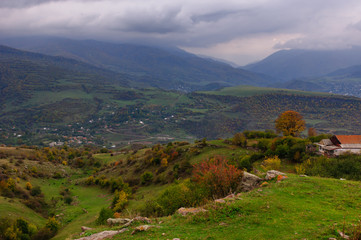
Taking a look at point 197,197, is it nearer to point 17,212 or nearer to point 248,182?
point 248,182

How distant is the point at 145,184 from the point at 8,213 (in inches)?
922

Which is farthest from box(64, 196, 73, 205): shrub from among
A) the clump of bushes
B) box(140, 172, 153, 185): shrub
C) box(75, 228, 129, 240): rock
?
box(75, 228, 129, 240): rock

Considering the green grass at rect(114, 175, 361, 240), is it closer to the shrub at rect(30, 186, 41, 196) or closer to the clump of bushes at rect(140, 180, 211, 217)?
the clump of bushes at rect(140, 180, 211, 217)

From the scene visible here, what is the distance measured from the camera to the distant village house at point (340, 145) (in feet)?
106

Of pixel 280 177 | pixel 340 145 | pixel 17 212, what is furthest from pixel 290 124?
pixel 17 212

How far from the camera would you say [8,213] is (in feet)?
106

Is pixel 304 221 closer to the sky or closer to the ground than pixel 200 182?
closer to the sky

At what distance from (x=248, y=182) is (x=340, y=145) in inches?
945

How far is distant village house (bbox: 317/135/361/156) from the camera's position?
32.4 meters

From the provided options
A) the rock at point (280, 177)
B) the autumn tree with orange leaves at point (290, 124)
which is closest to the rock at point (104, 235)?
the rock at point (280, 177)

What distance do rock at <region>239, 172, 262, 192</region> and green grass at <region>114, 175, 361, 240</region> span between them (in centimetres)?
239

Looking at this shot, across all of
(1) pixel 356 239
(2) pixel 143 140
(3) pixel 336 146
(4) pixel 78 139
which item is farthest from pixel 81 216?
(4) pixel 78 139

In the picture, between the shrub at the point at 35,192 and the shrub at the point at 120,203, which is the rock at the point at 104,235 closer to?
the shrub at the point at 120,203

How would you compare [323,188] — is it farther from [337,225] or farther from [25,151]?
[25,151]
